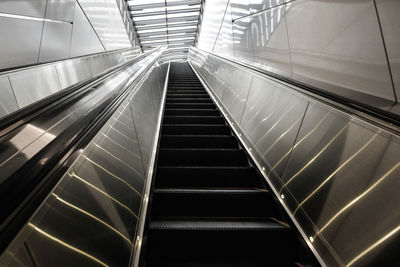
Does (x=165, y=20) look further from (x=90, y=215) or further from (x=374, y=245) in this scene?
(x=374, y=245)

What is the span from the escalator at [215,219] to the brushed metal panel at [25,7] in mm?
2834

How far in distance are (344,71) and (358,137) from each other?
2.40 ft

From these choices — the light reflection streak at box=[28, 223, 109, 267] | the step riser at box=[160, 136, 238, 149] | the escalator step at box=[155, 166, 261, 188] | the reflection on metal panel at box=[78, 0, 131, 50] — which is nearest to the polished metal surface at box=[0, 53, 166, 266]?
the light reflection streak at box=[28, 223, 109, 267]

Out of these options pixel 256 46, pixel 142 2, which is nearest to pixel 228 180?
pixel 256 46

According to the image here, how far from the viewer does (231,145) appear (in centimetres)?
328

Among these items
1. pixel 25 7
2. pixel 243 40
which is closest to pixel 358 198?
pixel 243 40

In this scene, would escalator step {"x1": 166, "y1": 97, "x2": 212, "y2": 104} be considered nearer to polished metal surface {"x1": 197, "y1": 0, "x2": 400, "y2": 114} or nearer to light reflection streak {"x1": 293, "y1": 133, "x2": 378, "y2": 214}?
polished metal surface {"x1": 197, "y1": 0, "x2": 400, "y2": 114}

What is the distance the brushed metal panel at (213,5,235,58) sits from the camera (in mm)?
6348

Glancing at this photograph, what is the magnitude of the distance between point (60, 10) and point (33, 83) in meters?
2.14

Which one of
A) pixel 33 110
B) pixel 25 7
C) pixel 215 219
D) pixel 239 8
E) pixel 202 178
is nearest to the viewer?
pixel 33 110

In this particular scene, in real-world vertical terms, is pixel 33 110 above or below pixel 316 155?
above

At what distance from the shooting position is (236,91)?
3.97 meters

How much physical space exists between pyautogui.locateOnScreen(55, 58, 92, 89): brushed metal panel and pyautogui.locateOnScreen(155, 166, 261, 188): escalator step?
3.28 meters

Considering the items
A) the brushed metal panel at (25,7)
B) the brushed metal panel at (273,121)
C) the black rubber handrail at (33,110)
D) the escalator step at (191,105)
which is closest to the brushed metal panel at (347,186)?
the brushed metal panel at (273,121)
